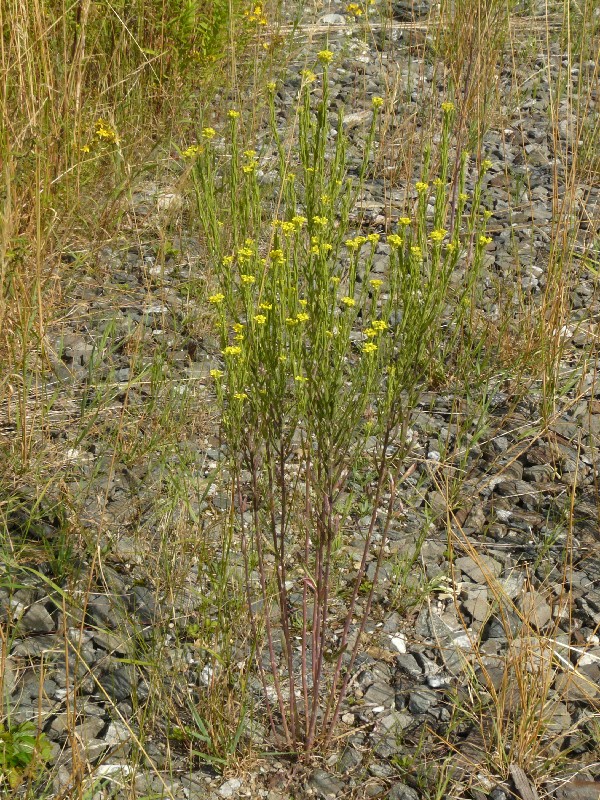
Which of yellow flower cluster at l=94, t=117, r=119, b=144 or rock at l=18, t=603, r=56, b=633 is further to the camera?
yellow flower cluster at l=94, t=117, r=119, b=144

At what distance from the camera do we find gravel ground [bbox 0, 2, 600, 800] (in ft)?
6.90

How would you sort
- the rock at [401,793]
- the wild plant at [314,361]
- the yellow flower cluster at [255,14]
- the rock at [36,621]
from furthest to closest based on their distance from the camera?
the yellow flower cluster at [255,14], the rock at [36,621], the rock at [401,793], the wild plant at [314,361]

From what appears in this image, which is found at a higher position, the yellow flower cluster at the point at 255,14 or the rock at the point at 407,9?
the yellow flower cluster at the point at 255,14

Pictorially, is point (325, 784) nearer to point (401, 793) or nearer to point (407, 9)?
point (401, 793)

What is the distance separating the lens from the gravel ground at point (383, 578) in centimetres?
210

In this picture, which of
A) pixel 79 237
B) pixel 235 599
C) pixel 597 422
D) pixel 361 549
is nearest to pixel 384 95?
pixel 79 237

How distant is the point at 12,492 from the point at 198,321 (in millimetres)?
1033

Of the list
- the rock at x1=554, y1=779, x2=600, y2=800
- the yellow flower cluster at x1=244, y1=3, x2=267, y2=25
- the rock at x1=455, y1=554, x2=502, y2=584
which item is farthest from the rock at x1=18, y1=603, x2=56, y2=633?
the yellow flower cluster at x1=244, y1=3, x2=267, y2=25

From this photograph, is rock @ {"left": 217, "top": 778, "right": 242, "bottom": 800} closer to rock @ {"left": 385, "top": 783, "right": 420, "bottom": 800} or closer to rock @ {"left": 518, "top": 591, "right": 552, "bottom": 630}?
rock @ {"left": 385, "top": 783, "right": 420, "bottom": 800}

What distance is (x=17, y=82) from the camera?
365 centimetres

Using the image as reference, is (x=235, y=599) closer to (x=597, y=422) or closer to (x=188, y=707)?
(x=188, y=707)

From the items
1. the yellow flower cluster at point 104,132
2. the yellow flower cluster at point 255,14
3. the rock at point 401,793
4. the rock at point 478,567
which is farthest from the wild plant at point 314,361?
the yellow flower cluster at point 255,14

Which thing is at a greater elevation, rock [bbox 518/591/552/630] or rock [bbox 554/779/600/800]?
rock [bbox 518/591/552/630]

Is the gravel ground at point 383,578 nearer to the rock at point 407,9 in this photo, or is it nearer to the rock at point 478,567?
the rock at point 478,567
